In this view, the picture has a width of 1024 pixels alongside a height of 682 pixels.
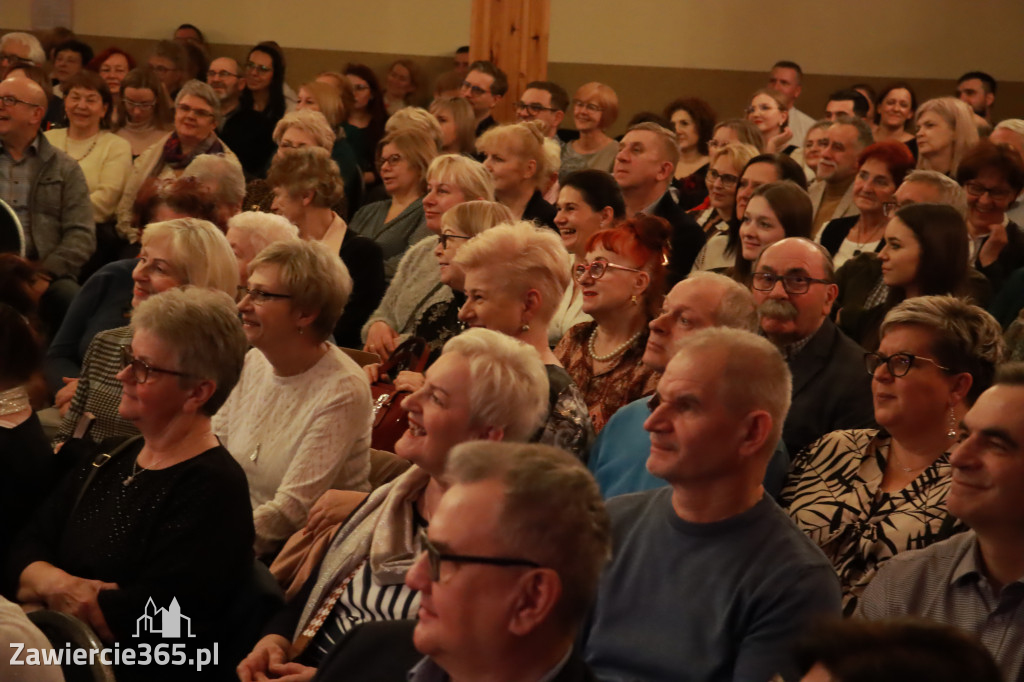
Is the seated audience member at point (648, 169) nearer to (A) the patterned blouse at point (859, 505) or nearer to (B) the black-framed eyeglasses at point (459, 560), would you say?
(A) the patterned blouse at point (859, 505)

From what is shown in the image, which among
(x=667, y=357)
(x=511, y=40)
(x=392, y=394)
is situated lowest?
(x=392, y=394)

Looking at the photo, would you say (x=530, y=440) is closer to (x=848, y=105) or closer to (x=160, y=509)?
(x=160, y=509)

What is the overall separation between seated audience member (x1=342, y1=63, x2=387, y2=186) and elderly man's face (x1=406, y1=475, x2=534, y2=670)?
6085 mm

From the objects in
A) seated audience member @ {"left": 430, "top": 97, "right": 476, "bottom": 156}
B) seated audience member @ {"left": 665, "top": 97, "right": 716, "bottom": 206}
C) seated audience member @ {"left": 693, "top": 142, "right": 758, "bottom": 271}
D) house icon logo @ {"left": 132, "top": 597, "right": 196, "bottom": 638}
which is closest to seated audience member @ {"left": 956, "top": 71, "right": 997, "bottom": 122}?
seated audience member @ {"left": 665, "top": 97, "right": 716, "bottom": 206}

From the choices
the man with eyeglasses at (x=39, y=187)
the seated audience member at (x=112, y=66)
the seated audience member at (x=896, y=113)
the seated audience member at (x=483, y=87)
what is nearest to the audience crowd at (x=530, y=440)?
the man with eyeglasses at (x=39, y=187)

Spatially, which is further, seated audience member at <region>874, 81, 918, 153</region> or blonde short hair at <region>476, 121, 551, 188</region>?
seated audience member at <region>874, 81, 918, 153</region>

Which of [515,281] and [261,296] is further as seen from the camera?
[515,281]

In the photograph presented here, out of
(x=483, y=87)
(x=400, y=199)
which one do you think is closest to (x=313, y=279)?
(x=400, y=199)

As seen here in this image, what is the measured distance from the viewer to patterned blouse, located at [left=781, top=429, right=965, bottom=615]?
2.56 m

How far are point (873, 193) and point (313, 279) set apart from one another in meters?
2.73

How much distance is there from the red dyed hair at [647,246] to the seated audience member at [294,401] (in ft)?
2.86

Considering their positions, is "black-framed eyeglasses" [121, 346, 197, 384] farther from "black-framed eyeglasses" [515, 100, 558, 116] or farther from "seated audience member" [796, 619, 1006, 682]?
"black-framed eyeglasses" [515, 100, 558, 116]

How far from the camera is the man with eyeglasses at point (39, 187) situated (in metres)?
5.63

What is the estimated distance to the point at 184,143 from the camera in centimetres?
622
